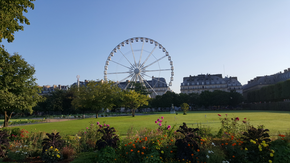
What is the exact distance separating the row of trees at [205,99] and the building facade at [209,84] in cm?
3599

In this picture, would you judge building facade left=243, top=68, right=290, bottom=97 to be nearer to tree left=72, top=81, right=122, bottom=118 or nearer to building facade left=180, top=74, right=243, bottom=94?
building facade left=180, top=74, right=243, bottom=94

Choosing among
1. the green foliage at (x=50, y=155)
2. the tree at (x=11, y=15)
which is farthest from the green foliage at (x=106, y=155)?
the tree at (x=11, y=15)

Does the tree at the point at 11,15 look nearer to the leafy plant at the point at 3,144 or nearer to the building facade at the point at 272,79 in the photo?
the leafy plant at the point at 3,144

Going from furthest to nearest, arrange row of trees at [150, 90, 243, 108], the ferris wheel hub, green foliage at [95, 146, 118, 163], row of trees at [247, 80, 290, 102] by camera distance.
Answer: row of trees at [150, 90, 243, 108] < row of trees at [247, 80, 290, 102] < the ferris wheel hub < green foliage at [95, 146, 118, 163]

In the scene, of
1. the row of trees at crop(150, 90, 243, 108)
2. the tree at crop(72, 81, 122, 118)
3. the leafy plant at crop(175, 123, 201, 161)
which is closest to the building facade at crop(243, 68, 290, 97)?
the row of trees at crop(150, 90, 243, 108)

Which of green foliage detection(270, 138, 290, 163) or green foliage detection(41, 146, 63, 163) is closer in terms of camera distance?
green foliage detection(270, 138, 290, 163)

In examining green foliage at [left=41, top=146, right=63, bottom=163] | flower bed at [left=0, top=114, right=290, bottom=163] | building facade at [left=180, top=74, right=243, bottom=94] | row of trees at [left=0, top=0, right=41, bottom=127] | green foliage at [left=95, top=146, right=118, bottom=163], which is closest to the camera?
flower bed at [left=0, top=114, right=290, bottom=163]

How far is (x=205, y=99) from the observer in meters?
81.9

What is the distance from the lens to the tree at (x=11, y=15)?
31.9 feet

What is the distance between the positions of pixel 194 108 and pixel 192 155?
8770 cm

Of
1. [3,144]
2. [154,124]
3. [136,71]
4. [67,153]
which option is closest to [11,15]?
[3,144]

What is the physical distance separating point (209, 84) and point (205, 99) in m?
40.7

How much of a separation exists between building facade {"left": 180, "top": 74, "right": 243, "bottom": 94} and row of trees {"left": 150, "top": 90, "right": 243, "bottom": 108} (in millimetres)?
35994

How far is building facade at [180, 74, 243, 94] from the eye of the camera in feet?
388
